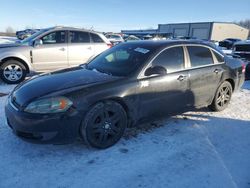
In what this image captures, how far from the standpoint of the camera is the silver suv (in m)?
7.27

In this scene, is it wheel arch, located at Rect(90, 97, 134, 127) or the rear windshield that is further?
the rear windshield

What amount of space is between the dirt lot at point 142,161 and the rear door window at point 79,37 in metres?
4.18

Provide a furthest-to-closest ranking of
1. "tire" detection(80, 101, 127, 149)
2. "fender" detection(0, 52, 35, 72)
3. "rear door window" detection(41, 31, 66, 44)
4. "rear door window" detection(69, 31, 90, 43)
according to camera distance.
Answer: "rear door window" detection(69, 31, 90, 43) < "rear door window" detection(41, 31, 66, 44) < "fender" detection(0, 52, 35, 72) < "tire" detection(80, 101, 127, 149)

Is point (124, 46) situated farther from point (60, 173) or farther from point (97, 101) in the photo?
point (60, 173)

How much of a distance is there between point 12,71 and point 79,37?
2315 millimetres

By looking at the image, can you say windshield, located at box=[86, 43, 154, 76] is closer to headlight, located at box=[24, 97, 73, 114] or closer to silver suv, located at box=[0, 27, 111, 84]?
headlight, located at box=[24, 97, 73, 114]

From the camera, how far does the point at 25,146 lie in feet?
11.9

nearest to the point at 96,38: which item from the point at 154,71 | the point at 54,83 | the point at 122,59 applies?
the point at 122,59

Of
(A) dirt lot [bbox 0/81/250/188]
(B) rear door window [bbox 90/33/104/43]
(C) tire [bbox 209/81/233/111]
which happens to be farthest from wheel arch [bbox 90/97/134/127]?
(B) rear door window [bbox 90/33/104/43]

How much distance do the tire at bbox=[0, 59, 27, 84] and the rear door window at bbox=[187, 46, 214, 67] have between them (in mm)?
5011

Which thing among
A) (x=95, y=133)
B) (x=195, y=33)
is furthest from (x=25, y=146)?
(x=195, y=33)

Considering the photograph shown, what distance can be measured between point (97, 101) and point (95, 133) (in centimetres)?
46

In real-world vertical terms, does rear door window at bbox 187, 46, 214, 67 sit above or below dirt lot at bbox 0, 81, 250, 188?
above

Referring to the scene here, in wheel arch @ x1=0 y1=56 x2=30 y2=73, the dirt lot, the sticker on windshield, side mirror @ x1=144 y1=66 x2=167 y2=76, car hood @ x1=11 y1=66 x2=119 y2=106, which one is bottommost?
the dirt lot
